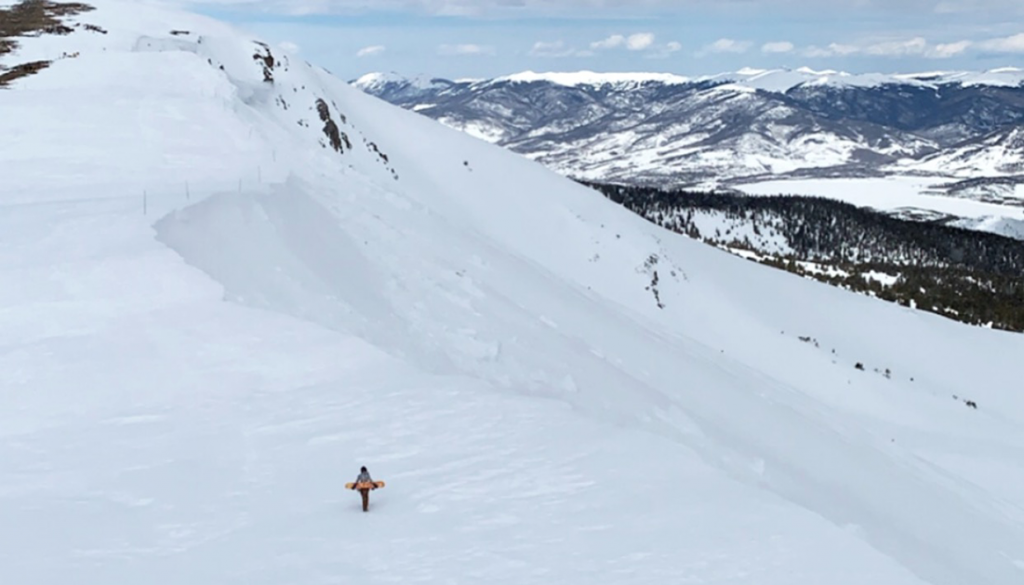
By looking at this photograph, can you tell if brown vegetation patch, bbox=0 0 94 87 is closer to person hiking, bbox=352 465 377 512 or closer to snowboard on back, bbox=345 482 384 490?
snowboard on back, bbox=345 482 384 490

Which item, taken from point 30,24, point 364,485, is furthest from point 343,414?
point 30,24

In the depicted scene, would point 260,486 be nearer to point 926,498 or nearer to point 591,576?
point 591,576

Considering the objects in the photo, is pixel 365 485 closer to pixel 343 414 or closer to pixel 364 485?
pixel 364 485

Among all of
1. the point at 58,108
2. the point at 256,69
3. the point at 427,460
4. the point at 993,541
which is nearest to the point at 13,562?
the point at 427,460

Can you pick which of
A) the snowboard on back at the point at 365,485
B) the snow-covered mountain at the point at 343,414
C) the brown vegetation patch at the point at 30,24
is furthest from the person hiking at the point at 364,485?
the brown vegetation patch at the point at 30,24

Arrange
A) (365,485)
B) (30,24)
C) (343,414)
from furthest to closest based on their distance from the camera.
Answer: (30,24)
(343,414)
(365,485)

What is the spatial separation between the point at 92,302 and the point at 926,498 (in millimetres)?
21849

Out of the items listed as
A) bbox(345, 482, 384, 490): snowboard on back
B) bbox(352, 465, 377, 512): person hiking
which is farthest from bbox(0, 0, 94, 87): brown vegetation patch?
bbox(352, 465, 377, 512): person hiking

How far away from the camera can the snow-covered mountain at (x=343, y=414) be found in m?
→ 9.07

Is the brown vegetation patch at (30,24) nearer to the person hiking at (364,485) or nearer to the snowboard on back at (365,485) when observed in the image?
the snowboard on back at (365,485)

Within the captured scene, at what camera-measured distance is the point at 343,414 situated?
12406 millimetres

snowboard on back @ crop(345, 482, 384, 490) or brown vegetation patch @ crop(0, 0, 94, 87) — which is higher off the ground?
brown vegetation patch @ crop(0, 0, 94, 87)

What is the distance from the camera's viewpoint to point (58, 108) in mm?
31641

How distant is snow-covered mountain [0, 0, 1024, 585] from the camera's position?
907cm
